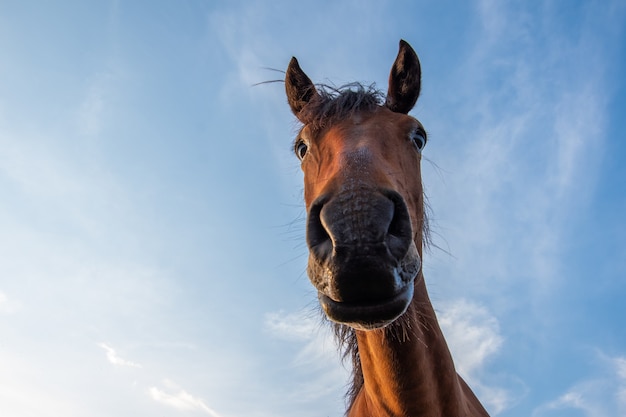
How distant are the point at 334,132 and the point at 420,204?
0.86 m

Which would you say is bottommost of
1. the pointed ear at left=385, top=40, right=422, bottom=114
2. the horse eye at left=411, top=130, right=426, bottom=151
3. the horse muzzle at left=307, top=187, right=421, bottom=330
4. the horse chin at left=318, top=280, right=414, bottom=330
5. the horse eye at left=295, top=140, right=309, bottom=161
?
the horse chin at left=318, top=280, right=414, bottom=330

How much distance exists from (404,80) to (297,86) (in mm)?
1065

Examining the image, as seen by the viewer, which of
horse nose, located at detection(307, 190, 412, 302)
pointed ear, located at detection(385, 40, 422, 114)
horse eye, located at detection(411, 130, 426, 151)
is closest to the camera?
horse nose, located at detection(307, 190, 412, 302)

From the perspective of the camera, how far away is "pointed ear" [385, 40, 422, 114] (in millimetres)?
4039

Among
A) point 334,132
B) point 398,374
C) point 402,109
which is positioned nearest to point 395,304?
point 398,374

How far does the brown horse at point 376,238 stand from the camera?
6.93ft

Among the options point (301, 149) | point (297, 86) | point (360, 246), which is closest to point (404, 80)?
point (297, 86)

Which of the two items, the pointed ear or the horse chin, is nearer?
the horse chin

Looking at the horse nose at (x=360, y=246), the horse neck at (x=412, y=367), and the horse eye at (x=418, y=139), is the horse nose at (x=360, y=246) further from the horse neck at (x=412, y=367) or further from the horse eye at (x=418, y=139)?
the horse eye at (x=418, y=139)

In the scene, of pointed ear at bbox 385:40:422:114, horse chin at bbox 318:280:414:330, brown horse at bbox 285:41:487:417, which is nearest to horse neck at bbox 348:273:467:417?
brown horse at bbox 285:41:487:417

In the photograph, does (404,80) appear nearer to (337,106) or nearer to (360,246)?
(337,106)

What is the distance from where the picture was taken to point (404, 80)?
13.4ft

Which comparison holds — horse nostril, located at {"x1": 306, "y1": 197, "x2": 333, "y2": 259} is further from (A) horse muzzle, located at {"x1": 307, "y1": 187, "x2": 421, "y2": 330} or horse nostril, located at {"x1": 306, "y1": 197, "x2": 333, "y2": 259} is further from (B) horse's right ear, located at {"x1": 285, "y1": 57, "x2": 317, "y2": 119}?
(B) horse's right ear, located at {"x1": 285, "y1": 57, "x2": 317, "y2": 119}

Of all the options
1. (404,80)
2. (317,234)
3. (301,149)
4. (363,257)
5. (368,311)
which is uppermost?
(404,80)
